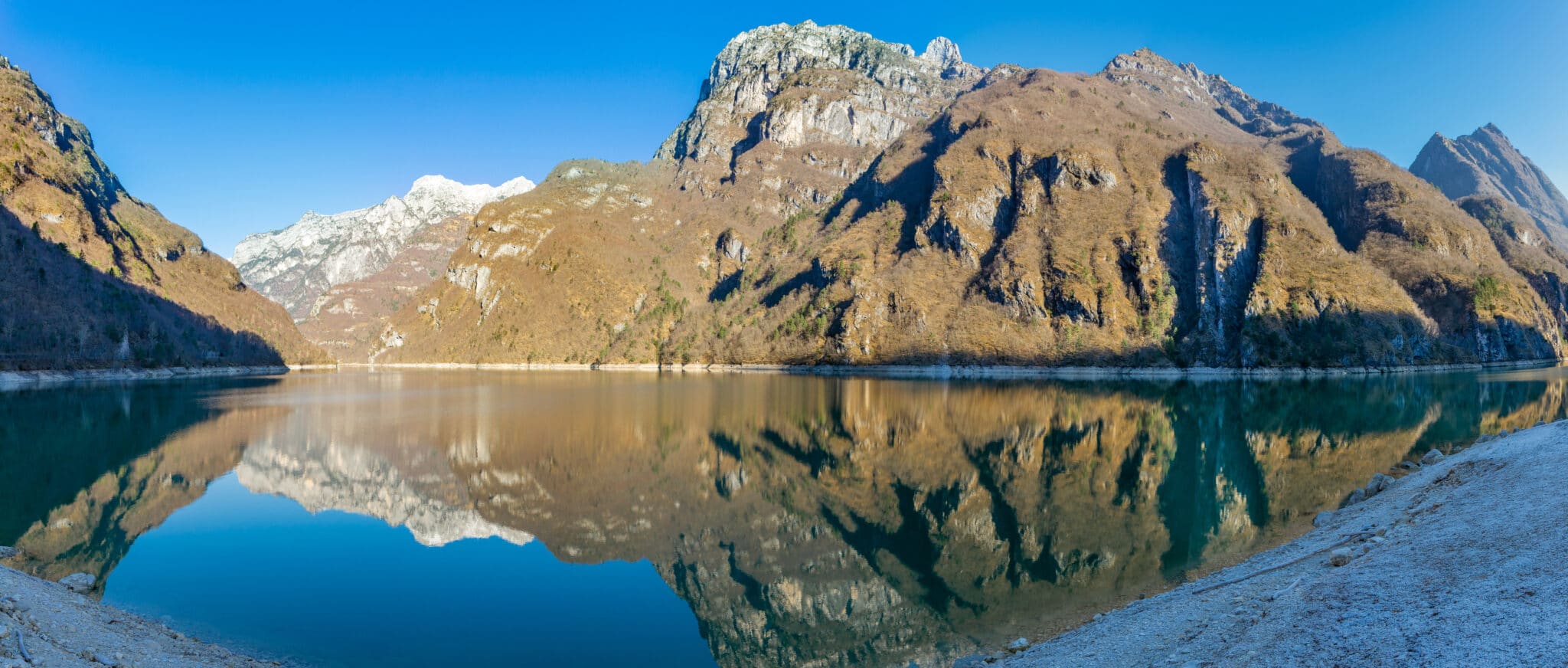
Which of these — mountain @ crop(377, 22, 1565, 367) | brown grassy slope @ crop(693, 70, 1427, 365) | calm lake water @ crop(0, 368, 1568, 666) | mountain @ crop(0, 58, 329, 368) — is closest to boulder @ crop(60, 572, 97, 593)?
calm lake water @ crop(0, 368, 1568, 666)

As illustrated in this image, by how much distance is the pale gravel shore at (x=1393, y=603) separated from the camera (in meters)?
8.84

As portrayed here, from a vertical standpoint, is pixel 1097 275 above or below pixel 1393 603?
above

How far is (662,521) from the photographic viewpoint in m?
26.8

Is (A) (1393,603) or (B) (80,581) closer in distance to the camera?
(A) (1393,603)

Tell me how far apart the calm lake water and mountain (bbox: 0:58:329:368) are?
6927cm

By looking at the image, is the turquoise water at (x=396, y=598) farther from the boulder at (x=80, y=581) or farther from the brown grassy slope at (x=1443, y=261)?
the brown grassy slope at (x=1443, y=261)

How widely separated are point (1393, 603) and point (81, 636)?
2191 centimetres

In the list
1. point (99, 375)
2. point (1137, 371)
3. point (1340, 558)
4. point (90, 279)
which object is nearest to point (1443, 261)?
point (1137, 371)

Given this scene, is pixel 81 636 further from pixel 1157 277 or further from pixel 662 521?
pixel 1157 277

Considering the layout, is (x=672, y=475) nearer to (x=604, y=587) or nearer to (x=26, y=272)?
(x=604, y=587)

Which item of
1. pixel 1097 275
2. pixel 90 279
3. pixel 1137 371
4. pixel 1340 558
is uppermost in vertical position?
pixel 1097 275

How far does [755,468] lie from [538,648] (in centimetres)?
2071

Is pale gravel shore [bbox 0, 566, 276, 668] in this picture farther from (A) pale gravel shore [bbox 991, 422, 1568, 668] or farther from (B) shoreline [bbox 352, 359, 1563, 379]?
(B) shoreline [bbox 352, 359, 1563, 379]

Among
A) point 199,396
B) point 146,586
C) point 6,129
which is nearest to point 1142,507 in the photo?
point 146,586
